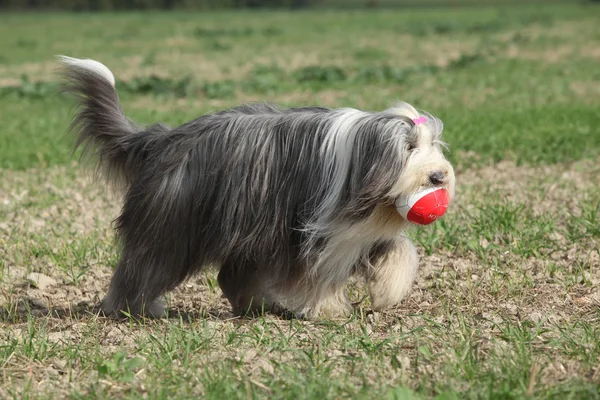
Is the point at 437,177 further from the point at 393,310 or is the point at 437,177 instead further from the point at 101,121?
the point at 101,121

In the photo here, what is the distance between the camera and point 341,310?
505 centimetres

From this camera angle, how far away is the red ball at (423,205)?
14.4 ft

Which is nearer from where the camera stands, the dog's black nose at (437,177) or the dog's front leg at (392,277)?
the dog's black nose at (437,177)

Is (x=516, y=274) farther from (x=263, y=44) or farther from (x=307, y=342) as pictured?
(x=263, y=44)

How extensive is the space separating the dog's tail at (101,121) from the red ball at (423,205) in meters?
1.75

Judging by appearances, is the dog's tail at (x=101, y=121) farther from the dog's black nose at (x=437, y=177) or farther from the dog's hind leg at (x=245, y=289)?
the dog's black nose at (x=437, y=177)

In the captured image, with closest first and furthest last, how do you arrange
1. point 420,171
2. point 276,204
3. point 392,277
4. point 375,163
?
point 420,171 < point 375,163 < point 276,204 < point 392,277

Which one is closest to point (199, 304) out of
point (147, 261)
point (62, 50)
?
point (147, 261)

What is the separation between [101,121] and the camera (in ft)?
17.9

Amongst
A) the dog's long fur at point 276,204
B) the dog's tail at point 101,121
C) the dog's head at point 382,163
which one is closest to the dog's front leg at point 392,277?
the dog's long fur at point 276,204

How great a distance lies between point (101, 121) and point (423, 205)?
213 centimetres

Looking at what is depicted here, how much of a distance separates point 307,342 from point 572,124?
7.01 m

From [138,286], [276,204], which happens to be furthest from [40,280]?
[276,204]

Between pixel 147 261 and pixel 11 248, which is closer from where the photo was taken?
pixel 147 261
